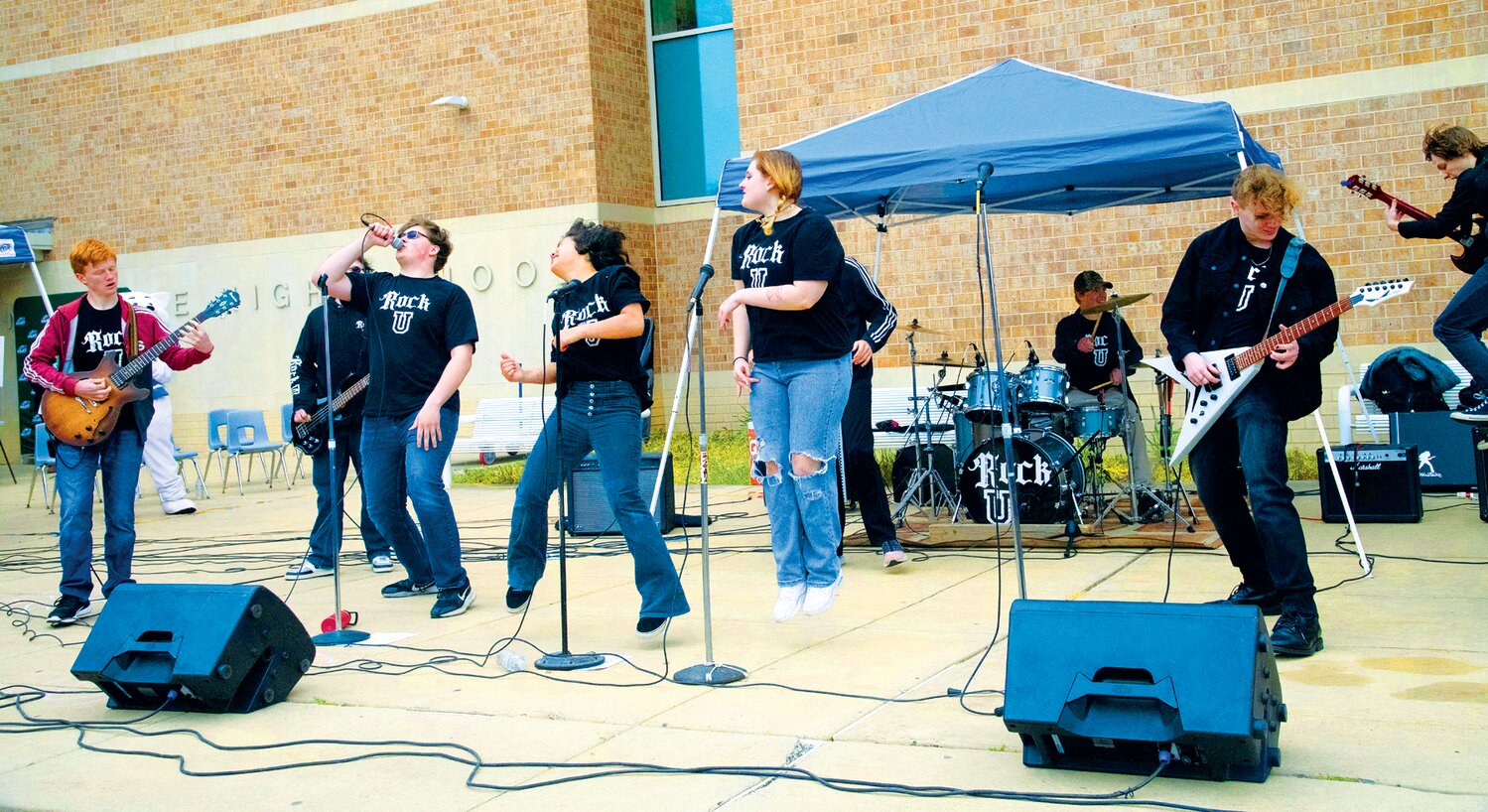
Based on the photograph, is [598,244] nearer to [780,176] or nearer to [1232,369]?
[780,176]

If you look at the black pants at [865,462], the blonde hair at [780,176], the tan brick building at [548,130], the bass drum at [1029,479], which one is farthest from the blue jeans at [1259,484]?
the tan brick building at [548,130]

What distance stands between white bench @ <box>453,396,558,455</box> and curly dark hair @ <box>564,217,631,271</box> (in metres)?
8.89

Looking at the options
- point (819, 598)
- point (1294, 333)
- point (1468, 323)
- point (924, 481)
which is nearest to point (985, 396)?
point (924, 481)

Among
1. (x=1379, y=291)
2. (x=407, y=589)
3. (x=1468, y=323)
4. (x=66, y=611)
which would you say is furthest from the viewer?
(x=407, y=589)

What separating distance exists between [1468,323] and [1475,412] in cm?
146

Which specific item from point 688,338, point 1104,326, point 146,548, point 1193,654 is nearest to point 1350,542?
point 1104,326

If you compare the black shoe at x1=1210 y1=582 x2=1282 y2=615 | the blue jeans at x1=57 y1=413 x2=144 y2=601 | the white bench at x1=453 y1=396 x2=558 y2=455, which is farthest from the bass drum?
the white bench at x1=453 y1=396 x2=558 y2=455

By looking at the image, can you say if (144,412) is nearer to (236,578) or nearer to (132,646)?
(236,578)

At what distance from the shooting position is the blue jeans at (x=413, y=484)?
643cm

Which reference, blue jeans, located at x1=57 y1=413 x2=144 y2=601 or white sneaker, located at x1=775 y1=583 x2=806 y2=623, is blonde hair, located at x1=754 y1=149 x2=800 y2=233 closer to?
white sneaker, located at x1=775 y1=583 x2=806 y2=623

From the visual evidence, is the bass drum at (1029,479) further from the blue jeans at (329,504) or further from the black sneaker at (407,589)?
the blue jeans at (329,504)

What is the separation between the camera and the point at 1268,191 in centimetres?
516

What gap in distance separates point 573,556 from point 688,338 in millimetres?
2886

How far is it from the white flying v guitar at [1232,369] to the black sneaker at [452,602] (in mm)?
3484
